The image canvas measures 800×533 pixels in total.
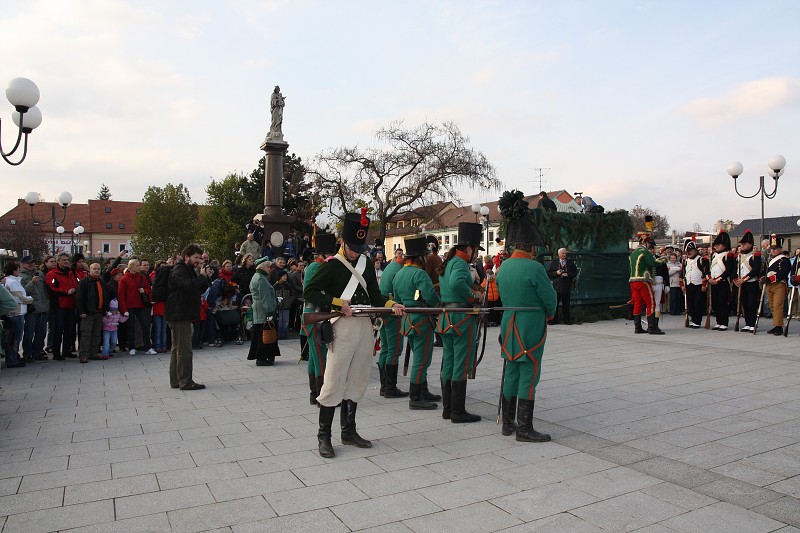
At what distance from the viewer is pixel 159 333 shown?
12.2 meters

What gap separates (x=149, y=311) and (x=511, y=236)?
875cm

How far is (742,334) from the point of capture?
42.9 feet

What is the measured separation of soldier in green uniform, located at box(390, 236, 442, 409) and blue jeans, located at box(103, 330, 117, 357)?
6.68m

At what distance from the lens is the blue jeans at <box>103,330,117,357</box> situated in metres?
11.4

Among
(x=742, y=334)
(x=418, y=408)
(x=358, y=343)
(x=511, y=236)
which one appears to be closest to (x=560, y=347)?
(x=742, y=334)

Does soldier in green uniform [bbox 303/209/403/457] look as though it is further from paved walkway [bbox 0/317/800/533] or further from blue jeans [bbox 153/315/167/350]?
blue jeans [bbox 153/315/167/350]

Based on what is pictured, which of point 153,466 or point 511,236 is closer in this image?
point 153,466

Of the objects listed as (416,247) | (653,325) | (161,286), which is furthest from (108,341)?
(653,325)

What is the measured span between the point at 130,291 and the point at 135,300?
0.64 ft

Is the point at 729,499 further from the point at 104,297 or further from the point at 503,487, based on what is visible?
the point at 104,297

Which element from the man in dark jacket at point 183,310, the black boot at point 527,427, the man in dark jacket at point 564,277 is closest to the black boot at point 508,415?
the black boot at point 527,427

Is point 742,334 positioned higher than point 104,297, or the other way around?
point 104,297

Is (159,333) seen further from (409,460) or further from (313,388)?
(409,460)

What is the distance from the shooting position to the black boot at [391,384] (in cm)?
784
